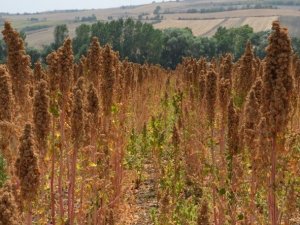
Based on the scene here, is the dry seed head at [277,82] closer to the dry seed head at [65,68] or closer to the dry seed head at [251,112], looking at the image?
the dry seed head at [251,112]

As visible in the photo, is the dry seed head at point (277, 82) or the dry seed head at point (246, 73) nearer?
the dry seed head at point (277, 82)

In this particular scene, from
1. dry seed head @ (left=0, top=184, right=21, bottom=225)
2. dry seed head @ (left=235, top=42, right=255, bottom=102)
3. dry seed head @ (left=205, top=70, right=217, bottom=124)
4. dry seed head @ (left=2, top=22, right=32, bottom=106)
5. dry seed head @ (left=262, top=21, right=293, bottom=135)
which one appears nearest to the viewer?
dry seed head @ (left=0, top=184, right=21, bottom=225)

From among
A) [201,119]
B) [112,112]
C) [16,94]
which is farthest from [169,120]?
[16,94]

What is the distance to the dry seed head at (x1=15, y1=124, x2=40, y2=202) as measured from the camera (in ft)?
12.0

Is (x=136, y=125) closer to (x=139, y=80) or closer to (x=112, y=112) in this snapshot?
(x=139, y=80)

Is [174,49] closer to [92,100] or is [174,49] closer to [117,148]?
[117,148]

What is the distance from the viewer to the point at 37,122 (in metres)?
4.84

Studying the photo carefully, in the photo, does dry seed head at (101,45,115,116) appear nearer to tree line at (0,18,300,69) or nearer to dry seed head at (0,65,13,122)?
dry seed head at (0,65,13,122)

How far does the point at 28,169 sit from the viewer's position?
3666 mm

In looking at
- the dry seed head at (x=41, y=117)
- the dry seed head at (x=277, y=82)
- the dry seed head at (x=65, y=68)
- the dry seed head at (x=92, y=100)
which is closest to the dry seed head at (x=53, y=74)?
the dry seed head at (x=65, y=68)

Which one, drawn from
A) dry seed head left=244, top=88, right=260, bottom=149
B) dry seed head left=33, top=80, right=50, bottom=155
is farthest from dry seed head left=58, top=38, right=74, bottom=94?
dry seed head left=244, top=88, right=260, bottom=149

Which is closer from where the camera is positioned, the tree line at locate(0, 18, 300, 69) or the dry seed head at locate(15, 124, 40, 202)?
the dry seed head at locate(15, 124, 40, 202)

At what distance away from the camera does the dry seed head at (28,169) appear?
366 cm

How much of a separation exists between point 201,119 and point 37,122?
766cm
